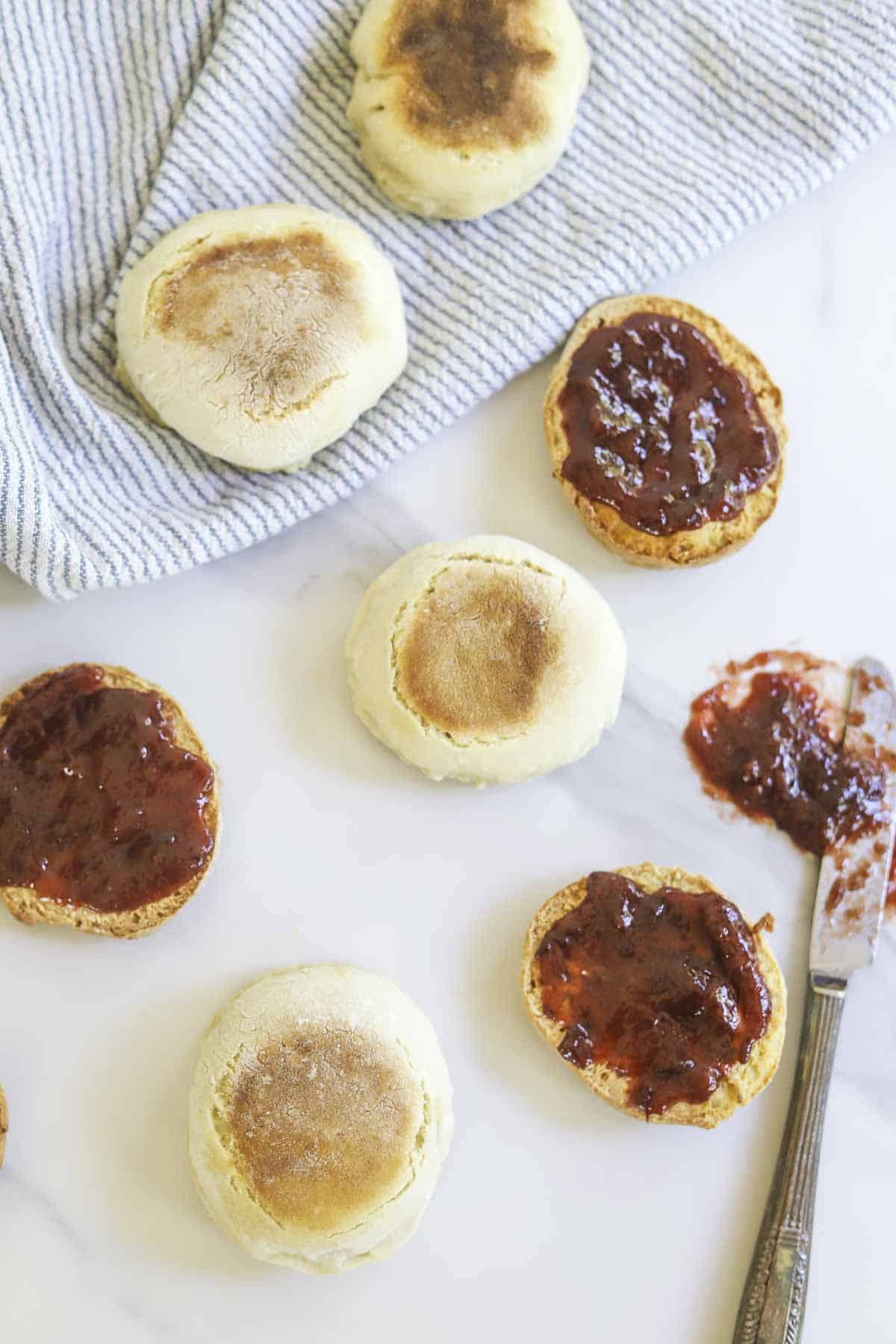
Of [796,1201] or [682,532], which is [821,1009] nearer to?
[796,1201]

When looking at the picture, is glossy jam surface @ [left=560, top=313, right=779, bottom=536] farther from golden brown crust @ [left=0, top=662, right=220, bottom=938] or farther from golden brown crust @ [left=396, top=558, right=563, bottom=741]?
golden brown crust @ [left=0, top=662, right=220, bottom=938]

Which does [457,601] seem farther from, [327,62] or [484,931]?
[327,62]

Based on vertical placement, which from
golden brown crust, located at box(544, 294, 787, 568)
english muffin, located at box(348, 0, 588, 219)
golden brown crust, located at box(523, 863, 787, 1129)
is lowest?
A: golden brown crust, located at box(523, 863, 787, 1129)

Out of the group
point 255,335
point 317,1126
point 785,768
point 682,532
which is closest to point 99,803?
point 317,1126

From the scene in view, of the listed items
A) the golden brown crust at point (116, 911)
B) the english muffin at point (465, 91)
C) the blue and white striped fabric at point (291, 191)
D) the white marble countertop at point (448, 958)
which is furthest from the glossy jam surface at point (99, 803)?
the english muffin at point (465, 91)

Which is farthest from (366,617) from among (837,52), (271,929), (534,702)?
(837,52)

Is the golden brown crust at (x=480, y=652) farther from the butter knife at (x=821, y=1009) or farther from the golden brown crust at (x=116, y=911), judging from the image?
the butter knife at (x=821, y=1009)

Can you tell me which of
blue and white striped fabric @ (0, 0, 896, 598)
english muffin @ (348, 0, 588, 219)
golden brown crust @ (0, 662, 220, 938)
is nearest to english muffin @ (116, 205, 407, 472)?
blue and white striped fabric @ (0, 0, 896, 598)
